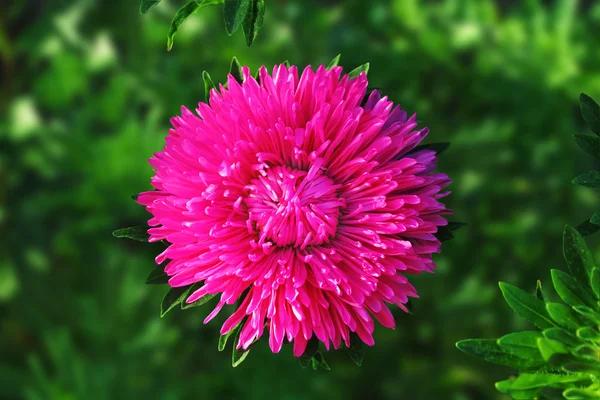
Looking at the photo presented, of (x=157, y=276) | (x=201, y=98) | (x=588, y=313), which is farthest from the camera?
(x=201, y=98)

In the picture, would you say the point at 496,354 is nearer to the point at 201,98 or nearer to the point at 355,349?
the point at 355,349

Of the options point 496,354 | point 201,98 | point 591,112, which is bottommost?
point 496,354

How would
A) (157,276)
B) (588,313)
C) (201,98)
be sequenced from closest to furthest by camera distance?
1. (588,313)
2. (157,276)
3. (201,98)

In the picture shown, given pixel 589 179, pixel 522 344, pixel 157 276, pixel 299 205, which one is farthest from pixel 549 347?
pixel 157 276

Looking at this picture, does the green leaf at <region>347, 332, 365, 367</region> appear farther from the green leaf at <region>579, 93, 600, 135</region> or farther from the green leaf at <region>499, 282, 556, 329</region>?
the green leaf at <region>579, 93, 600, 135</region>

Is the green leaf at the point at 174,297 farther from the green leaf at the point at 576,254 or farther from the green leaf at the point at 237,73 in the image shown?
the green leaf at the point at 576,254

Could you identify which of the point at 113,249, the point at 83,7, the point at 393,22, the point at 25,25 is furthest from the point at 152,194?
the point at 25,25

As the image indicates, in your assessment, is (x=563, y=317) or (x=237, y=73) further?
(x=237, y=73)
